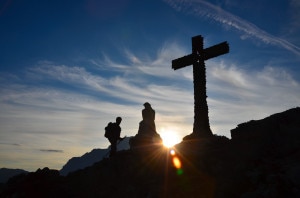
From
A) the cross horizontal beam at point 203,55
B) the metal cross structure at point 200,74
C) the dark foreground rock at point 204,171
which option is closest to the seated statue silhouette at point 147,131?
the dark foreground rock at point 204,171

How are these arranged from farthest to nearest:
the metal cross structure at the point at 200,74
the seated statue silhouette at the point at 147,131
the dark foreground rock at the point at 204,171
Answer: the seated statue silhouette at the point at 147,131, the metal cross structure at the point at 200,74, the dark foreground rock at the point at 204,171

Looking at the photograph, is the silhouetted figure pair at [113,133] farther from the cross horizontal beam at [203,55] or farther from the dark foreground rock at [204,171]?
the cross horizontal beam at [203,55]

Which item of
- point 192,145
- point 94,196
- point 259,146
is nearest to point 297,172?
point 259,146

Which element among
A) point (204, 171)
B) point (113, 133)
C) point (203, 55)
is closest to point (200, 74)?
point (203, 55)

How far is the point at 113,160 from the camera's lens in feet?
68.9

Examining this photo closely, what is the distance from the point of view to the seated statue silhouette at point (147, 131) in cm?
2514

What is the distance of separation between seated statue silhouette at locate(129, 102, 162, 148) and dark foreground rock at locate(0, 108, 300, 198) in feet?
→ 10.2

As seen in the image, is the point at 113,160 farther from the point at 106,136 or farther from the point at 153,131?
the point at 153,131

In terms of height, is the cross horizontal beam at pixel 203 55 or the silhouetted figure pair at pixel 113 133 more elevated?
the cross horizontal beam at pixel 203 55

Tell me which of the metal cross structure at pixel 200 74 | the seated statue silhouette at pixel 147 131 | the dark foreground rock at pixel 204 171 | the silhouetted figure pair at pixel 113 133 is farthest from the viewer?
the seated statue silhouette at pixel 147 131

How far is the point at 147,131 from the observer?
2644 cm

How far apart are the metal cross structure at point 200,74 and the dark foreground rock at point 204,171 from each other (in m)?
1.08

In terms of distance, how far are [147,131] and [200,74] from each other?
7.81 meters

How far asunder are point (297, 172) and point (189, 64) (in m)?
11.9
